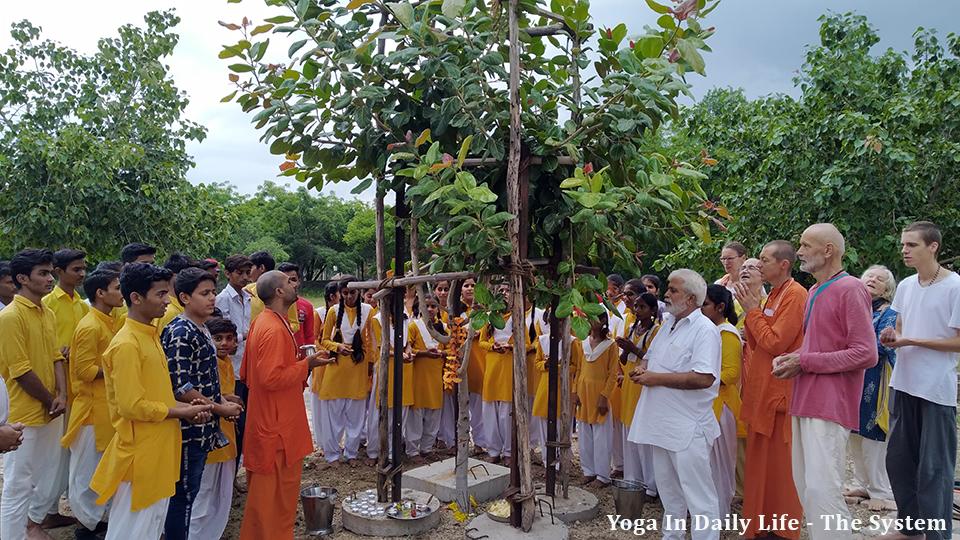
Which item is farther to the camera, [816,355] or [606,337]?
[606,337]

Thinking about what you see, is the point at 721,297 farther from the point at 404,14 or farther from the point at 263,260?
the point at 263,260

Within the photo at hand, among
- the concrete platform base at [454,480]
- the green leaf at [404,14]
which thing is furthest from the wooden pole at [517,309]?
the concrete platform base at [454,480]

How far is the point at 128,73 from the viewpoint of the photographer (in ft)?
37.6

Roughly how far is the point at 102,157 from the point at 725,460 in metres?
9.69

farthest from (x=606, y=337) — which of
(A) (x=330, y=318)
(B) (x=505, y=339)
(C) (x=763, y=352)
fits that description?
(A) (x=330, y=318)

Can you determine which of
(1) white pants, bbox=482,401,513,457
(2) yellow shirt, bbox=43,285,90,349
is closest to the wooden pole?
(1) white pants, bbox=482,401,513,457

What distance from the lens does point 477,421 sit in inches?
299

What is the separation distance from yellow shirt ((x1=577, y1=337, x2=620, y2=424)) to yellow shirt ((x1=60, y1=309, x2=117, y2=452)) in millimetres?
4112

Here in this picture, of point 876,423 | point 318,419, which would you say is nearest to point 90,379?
point 318,419

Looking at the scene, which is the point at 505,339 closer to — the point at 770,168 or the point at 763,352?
the point at 763,352

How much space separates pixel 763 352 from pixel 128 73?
1157 cm

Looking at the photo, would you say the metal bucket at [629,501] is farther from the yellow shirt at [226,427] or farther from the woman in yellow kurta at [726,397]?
the yellow shirt at [226,427]

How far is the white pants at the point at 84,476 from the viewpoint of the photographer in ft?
15.3

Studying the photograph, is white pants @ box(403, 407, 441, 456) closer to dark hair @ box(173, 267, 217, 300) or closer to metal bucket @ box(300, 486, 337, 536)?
metal bucket @ box(300, 486, 337, 536)
